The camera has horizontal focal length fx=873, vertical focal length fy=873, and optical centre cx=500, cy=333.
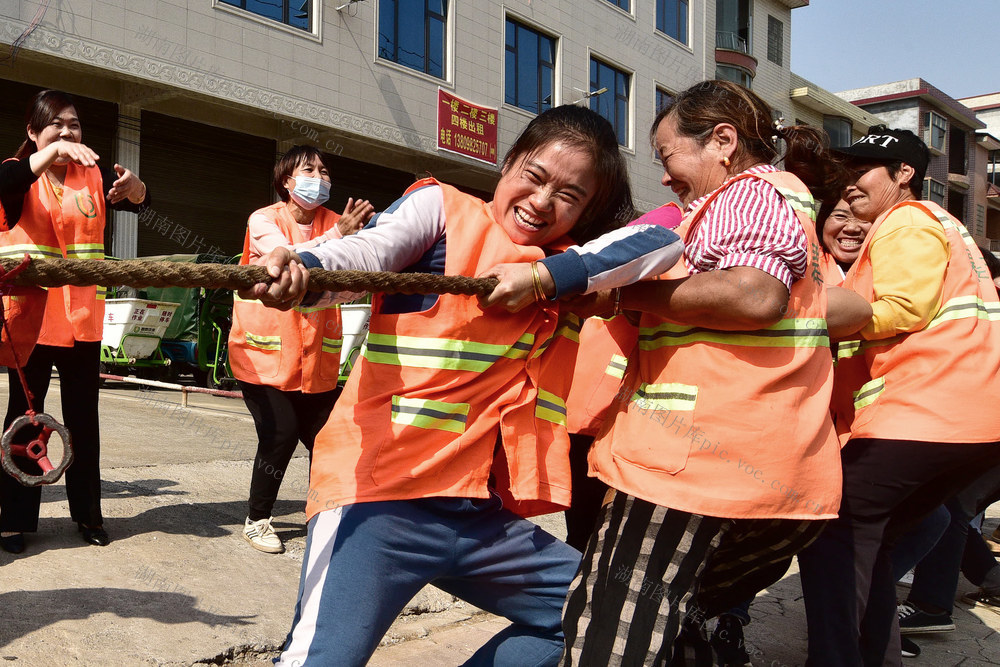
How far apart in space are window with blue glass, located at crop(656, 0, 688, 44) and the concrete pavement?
18.8 meters

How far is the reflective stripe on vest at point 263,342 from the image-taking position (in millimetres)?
3838

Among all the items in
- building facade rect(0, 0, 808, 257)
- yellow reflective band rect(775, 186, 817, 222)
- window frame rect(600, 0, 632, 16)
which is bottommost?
yellow reflective band rect(775, 186, 817, 222)

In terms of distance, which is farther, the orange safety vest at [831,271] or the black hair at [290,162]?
the black hair at [290,162]

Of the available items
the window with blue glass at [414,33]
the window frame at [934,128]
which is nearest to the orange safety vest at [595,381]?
the window with blue glass at [414,33]

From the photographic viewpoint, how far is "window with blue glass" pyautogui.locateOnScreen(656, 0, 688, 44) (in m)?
21.1

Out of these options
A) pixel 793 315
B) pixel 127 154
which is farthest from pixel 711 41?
pixel 793 315

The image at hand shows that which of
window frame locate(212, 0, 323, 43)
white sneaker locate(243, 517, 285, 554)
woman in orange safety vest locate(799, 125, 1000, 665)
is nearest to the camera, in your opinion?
woman in orange safety vest locate(799, 125, 1000, 665)

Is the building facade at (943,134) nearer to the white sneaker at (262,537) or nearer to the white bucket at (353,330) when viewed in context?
the white bucket at (353,330)

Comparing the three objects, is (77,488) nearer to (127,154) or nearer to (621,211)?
(621,211)

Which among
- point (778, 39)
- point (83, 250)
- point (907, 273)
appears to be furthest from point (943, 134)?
point (83, 250)

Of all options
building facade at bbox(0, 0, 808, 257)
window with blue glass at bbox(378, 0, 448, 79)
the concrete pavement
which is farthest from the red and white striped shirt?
window with blue glass at bbox(378, 0, 448, 79)

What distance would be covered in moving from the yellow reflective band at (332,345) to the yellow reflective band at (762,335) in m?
2.28

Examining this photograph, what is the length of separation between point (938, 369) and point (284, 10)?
41.3ft

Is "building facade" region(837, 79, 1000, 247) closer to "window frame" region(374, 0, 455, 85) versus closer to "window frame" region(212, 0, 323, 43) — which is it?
"window frame" region(374, 0, 455, 85)
